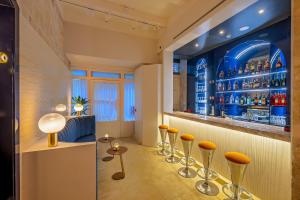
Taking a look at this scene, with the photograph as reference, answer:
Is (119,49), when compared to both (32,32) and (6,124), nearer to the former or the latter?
(32,32)

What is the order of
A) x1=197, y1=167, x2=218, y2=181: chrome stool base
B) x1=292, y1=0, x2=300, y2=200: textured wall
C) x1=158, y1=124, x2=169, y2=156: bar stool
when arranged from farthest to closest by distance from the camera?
x1=158, y1=124, x2=169, y2=156: bar stool, x1=197, y1=167, x2=218, y2=181: chrome stool base, x1=292, y1=0, x2=300, y2=200: textured wall

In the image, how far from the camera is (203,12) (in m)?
2.78

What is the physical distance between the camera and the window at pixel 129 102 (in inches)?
218

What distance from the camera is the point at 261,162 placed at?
1.91 m

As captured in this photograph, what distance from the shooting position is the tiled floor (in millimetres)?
2080

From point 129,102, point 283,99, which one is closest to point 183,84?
point 129,102

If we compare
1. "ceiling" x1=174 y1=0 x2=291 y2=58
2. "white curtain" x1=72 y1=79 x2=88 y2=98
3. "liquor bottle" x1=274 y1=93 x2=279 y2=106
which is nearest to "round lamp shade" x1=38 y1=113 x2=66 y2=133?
"white curtain" x1=72 y1=79 x2=88 y2=98

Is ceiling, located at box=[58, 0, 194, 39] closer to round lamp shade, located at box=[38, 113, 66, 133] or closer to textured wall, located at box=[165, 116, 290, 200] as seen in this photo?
round lamp shade, located at box=[38, 113, 66, 133]

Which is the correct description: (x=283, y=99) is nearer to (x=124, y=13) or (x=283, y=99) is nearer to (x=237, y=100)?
(x=237, y=100)

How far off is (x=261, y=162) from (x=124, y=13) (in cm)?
423

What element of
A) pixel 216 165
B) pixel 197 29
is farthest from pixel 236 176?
pixel 197 29

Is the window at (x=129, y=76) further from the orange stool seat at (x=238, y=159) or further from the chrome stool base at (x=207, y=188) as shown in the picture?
the orange stool seat at (x=238, y=159)

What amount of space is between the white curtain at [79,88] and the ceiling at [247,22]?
3889mm

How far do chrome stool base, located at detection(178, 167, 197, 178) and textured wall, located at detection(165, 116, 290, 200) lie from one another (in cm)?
42
